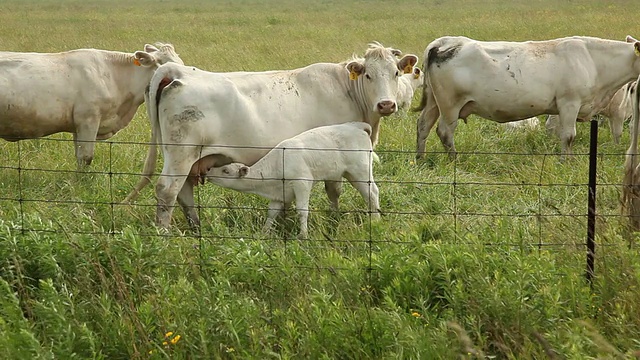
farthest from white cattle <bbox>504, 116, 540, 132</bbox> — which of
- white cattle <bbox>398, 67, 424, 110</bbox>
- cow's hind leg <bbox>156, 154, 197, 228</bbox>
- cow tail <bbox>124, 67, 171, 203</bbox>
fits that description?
cow's hind leg <bbox>156, 154, 197, 228</bbox>

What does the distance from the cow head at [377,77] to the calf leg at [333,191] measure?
100 centimetres

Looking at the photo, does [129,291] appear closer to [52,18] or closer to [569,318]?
[569,318]

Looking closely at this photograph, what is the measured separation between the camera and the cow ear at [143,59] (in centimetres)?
1013

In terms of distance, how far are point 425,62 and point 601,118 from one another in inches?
140

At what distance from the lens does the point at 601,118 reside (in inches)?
518

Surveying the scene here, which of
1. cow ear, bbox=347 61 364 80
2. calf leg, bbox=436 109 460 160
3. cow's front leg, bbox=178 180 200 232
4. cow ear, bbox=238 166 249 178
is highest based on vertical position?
cow ear, bbox=347 61 364 80

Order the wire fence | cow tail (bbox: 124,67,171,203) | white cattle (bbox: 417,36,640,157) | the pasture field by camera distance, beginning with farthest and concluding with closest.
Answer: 1. white cattle (bbox: 417,36,640,157)
2. cow tail (bbox: 124,67,171,203)
3. the wire fence
4. the pasture field

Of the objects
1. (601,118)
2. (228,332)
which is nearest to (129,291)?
(228,332)

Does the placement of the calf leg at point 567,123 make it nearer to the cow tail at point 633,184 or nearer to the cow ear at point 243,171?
the cow tail at point 633,184

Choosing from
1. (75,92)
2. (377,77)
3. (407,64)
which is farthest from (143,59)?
(407,64)

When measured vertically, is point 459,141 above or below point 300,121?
below

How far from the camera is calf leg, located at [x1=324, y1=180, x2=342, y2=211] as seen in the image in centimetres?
827

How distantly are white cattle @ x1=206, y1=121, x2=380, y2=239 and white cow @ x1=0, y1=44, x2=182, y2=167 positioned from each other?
2929 millimetres

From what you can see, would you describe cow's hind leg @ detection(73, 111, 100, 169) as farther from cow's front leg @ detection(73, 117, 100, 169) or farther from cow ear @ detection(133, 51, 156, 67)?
cow ear @ detection(133, 51, 156, 67)
